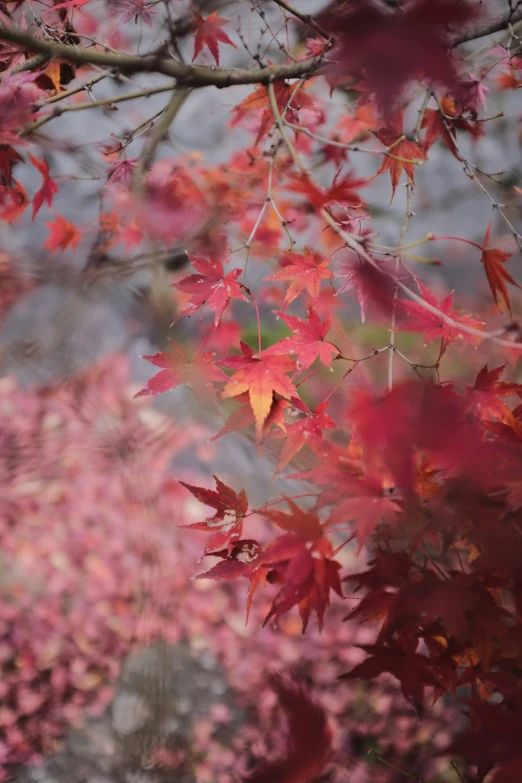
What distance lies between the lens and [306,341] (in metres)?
0.98

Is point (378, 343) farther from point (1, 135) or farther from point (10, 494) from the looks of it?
point (1, 135)

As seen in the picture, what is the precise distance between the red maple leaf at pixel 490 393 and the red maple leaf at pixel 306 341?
0.82 feet

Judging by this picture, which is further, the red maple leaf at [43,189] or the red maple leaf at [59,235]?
the red maple leaf at [59,235]

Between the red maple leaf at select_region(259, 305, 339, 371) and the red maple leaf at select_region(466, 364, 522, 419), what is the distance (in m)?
0.25

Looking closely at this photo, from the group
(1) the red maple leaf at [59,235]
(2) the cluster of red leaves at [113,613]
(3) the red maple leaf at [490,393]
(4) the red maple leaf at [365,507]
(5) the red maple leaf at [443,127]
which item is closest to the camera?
(4) the red maple leaf at [365,507]

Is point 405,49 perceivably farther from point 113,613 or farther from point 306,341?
point 113,613

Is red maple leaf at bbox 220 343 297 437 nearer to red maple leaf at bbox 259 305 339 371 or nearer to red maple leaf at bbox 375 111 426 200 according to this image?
red maple leaf at bbox 259 305 339 371

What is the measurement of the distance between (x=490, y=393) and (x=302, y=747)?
0.71m

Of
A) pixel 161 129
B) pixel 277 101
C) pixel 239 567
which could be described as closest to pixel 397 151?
pixel 277 101

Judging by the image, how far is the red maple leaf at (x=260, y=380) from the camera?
907 millimetres

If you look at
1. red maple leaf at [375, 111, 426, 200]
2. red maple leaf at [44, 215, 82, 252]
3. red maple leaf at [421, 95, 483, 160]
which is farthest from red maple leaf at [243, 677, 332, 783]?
red maple leaf at [44, 215, 82, 252]

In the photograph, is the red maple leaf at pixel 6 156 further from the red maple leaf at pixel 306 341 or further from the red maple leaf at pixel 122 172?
the red maple leaf at pixel 306 341

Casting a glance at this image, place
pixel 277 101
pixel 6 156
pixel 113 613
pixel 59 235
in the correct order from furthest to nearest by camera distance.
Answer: pixel 59 235, pixel 113 613, pixel 277 101, pixel 6 156

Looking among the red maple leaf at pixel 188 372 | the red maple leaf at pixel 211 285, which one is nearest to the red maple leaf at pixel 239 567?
the red maple leaf at pixel 188 372
